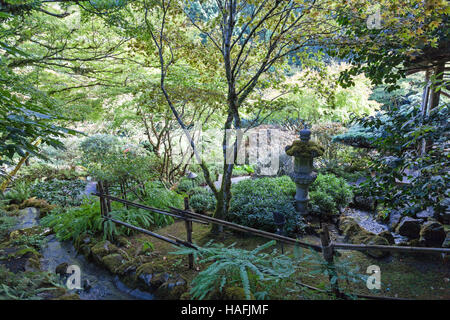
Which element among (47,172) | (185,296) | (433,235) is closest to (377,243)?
(433,235)

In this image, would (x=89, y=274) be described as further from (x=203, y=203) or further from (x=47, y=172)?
(x=47, y=172)

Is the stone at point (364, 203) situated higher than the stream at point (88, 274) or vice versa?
the stone at point (364, 203)

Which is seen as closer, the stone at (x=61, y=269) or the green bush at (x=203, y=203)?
the stone at (x=61, y=269)

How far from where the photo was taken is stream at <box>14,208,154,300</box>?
3297mm

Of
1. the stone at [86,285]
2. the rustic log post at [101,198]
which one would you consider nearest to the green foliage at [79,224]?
the rustic log post at [101,198]

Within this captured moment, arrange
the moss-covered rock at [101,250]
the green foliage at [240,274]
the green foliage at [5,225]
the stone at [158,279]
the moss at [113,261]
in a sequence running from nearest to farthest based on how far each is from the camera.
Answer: the green foliage at [240,274]
the stone at [158,279]
the moss at [113,261]
the moss-covered rock at [101,250]
the green foliage at [5,225]

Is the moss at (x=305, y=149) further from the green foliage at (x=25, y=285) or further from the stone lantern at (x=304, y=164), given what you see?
the green foliage at (x=25, y=285)

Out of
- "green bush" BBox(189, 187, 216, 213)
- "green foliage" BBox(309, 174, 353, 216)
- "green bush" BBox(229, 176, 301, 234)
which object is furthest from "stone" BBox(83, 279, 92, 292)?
"green foliage" BBox(309, 174, 353, 216)

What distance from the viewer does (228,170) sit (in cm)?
471

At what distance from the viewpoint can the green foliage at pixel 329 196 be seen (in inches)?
229

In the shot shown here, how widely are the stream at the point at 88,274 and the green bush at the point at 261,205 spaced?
231 cm

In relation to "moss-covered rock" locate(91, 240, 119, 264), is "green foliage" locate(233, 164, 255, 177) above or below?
above

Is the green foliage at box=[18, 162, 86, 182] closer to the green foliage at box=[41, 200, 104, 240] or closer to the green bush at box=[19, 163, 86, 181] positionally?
the green bush at box=[19, 163, 86, 181]

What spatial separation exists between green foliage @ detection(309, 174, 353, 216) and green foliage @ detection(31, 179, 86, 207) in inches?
217
